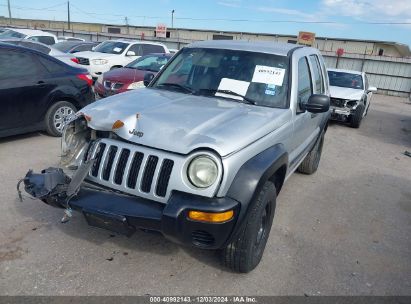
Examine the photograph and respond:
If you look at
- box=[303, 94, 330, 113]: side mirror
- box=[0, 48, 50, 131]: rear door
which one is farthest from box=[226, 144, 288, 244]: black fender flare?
box=[0, 48, 50, 131]: rear door

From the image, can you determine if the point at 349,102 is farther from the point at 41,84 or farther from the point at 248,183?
the point at 248,183

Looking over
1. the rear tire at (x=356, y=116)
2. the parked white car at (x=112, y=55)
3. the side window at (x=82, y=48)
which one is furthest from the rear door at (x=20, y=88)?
the side window at (x=82, y=48)

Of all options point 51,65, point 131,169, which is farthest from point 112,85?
point 131,169

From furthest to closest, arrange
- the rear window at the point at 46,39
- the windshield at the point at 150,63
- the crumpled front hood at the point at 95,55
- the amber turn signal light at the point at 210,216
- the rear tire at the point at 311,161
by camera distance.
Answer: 1. the rear window at the point at 46,39
2. the crumpled front hood at the point at 95,55
3. the windshield at the point at 150,63
4. the rear tire at the point at 311,161
5. the amber turn signal light at the point at 210,216

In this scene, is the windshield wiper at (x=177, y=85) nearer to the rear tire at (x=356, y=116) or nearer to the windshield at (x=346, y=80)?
the rear tire at (x=356, y=116)

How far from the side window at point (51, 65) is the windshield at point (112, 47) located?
646cm

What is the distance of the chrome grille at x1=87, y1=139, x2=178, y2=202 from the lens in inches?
101

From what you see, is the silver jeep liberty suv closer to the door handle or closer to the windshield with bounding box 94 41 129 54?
the door handle

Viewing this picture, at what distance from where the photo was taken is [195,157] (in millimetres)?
2504

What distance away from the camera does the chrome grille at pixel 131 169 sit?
2.55 metres

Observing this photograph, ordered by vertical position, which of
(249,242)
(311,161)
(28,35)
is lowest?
(311,161)

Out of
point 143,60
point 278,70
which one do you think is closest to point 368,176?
point 278,70

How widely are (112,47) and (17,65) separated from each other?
7.56m

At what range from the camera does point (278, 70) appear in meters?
3.69
